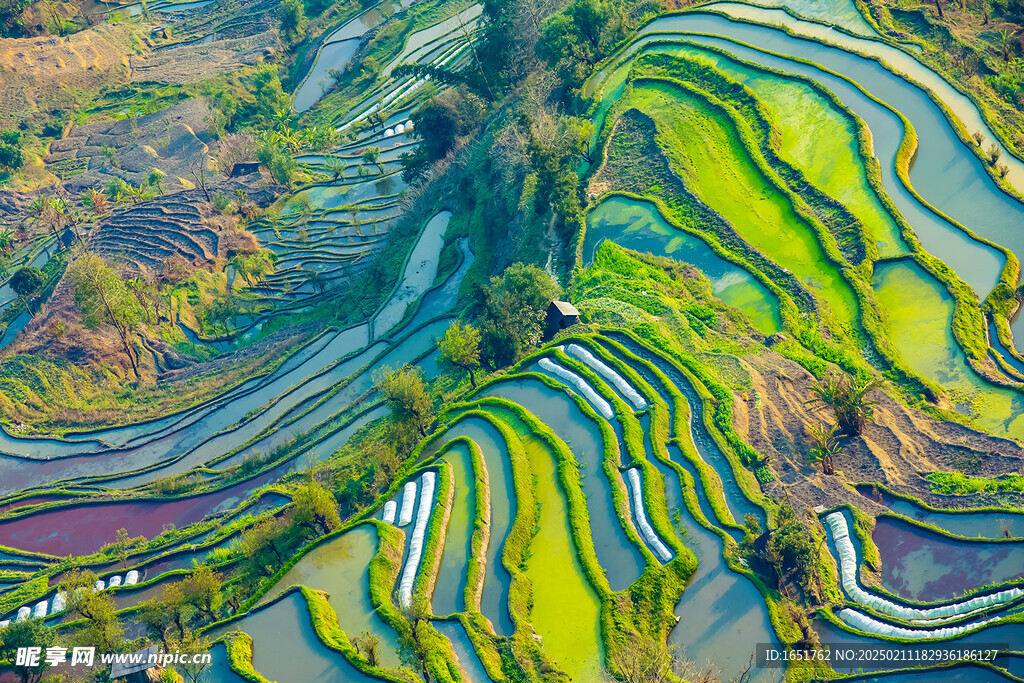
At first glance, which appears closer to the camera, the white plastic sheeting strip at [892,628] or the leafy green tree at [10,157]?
the white plastic sheeting strip at [892,628]

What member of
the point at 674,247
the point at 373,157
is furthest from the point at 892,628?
the point at 373,157

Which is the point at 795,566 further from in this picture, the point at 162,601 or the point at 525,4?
the point at 525,4

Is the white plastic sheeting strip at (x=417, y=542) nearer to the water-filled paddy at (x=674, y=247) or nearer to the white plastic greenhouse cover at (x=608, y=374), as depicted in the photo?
the white plastic greenhouse cover at (x=608, y=374)

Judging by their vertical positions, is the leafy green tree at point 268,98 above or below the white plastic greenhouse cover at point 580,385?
above

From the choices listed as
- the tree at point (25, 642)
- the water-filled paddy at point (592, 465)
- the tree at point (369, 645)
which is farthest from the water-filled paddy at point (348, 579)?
the tree at point (25, 642)

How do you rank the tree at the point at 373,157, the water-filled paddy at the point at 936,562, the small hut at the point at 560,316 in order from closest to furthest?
the water-filled paddy at the point at 936,562 < the small hut at the point at 560,316 < the tree at the point at 373,157

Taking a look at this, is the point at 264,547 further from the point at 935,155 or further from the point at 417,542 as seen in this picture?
the point at 935,155
